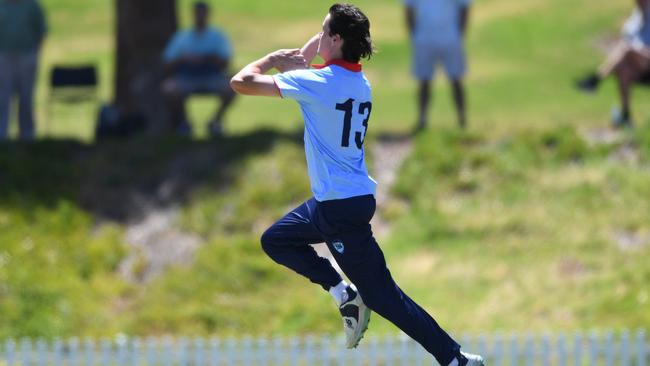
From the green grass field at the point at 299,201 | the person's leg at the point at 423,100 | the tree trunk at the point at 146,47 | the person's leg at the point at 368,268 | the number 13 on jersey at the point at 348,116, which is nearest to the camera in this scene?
the number 13 on jersey at the point at 348,116

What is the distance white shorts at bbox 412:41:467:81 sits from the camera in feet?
47.9

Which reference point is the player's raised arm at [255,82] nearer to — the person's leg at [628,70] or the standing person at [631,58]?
the standing person at [631,58]

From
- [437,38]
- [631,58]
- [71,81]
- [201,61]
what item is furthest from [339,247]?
[71,81]

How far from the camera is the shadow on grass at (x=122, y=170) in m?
14.1

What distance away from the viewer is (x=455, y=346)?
22.3 ft

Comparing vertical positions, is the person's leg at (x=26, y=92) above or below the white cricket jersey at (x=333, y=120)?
below

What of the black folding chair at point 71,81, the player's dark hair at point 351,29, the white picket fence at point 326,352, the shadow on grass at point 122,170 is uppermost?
the player's dark hair at point 351,29

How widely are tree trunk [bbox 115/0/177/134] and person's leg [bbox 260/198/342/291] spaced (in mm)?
9603

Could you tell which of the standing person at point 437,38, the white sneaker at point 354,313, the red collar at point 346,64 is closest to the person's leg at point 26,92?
the standing person at point 437,38

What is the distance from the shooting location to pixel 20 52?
14.6m

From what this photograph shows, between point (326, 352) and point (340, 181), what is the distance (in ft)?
17.0

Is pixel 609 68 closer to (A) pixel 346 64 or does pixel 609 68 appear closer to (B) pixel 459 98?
(B) pixel 459 98

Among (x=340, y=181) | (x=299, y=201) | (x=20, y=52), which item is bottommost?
(x=299, y=201)

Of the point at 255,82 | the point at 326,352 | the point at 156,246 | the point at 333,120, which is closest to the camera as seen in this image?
the point at 255,82
